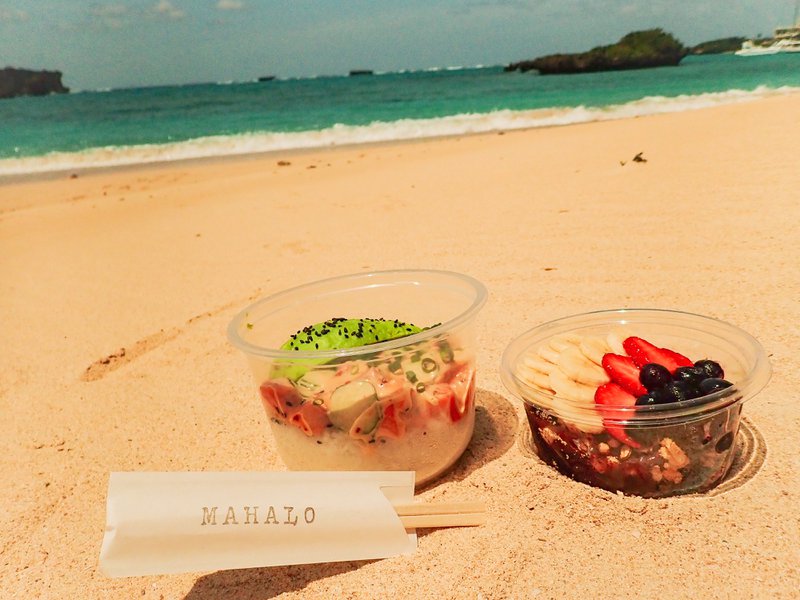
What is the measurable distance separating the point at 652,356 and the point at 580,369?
0.60 feet

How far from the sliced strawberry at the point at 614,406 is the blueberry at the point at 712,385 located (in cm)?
14

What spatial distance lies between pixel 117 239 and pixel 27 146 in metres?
10.8

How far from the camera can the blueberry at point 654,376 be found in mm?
1317

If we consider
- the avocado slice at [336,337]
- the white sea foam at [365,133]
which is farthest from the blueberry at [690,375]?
the white sea foam at [365,133]

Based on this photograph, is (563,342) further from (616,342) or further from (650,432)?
(650,432)

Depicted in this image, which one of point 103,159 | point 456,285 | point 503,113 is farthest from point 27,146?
point 456,285

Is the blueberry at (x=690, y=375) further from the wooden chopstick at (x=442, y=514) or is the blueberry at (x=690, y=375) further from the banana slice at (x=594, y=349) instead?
the wooden chopstick at (x=442, y=514)

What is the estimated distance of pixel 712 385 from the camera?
4.14 ft

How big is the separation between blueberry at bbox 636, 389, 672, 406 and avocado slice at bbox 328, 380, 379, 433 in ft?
1.82

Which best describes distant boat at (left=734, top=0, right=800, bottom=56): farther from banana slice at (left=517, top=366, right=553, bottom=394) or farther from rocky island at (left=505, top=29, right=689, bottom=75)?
banana slice at (left=517, top=366, right=553, bottom=394)

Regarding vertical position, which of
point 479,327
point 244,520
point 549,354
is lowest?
point 479,327

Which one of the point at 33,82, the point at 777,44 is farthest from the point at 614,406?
the point at 33,82

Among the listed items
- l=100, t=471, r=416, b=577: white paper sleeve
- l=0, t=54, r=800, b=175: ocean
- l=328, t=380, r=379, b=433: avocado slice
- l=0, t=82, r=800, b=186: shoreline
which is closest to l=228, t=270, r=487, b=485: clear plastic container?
l=328, t=380, r=379, b=433: avocado slice

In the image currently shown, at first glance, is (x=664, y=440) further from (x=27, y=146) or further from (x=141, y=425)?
(x=27, y=146)
